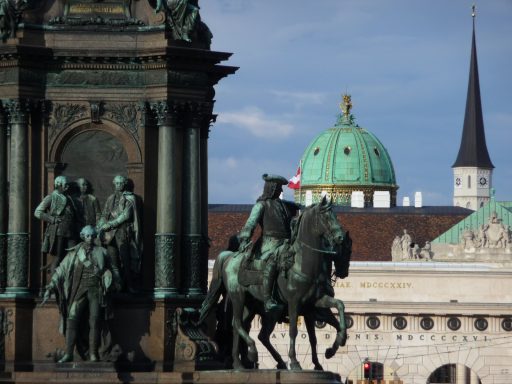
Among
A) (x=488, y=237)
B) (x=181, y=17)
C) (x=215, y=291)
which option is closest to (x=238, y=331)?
(x=215, y=291)

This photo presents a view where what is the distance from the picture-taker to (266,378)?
42.5 meters

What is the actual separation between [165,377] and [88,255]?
210 cm

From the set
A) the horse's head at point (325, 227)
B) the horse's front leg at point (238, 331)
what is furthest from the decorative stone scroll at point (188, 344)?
the horse's head at point (325, 227)

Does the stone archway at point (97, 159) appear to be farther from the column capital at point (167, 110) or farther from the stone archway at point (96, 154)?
the column capital at point (167, 110)

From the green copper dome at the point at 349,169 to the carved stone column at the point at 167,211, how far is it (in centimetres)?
13556

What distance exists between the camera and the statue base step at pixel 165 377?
139 feet

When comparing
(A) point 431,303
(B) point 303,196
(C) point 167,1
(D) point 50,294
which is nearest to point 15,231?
(D) point 50,294

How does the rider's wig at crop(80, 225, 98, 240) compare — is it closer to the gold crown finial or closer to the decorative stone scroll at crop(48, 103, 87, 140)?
the decorative stone scroll at crop(48, 103, 87, 140)

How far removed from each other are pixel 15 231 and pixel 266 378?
183 inches

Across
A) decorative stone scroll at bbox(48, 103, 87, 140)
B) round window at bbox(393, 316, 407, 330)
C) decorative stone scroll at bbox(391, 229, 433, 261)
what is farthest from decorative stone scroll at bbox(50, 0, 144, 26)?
decorative stone scroll at bbox(391, 229, 433, 261)

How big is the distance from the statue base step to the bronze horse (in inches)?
27.4

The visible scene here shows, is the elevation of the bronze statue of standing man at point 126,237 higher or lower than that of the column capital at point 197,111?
lower

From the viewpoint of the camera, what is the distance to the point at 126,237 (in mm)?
44125

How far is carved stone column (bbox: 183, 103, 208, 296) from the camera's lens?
4438 cm
